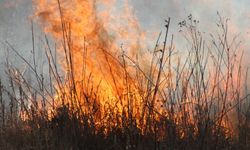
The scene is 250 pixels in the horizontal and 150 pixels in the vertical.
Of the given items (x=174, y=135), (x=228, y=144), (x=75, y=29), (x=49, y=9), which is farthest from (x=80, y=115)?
(x=49, y=9)

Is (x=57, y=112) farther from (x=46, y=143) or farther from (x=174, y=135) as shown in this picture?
(x=174, y=135)

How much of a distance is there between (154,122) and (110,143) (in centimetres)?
78

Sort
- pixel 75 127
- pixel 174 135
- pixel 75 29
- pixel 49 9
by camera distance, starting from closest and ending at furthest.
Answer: pixel 174 135 → pixel 75 127 → pixel 75 29 → pixel 49 9

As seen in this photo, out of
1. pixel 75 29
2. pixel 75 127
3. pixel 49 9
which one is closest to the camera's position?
pixel 75 127

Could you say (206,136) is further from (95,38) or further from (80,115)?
(95,38)

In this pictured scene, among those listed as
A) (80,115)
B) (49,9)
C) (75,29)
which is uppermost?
(49,9)

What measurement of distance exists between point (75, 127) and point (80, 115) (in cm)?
14

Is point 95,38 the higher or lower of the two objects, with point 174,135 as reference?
higher

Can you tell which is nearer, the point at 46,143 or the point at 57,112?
the point at 46,143

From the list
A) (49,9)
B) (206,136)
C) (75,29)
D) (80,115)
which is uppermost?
(49,9)

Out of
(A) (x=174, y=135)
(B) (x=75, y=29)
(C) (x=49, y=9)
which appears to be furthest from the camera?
(C) (x=49, y=9)

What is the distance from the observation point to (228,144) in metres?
6.03

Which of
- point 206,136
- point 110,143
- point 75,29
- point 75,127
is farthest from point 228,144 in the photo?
point 75,29

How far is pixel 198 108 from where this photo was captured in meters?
5.57
